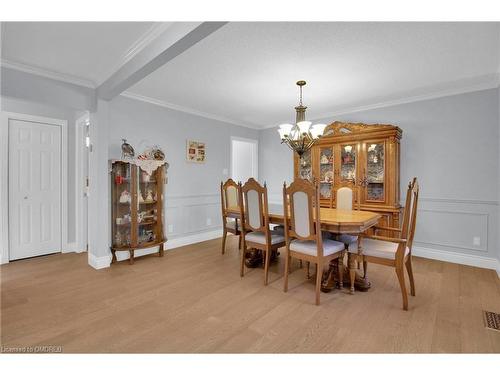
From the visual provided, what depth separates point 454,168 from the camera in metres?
3.30

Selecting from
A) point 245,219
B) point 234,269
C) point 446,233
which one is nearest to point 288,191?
point 245,219

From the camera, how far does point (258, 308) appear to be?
213cm

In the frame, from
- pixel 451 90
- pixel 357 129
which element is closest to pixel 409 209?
pixel 357 129

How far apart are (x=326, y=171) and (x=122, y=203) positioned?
3.10 m

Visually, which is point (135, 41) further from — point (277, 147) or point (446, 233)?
point (446, 233)

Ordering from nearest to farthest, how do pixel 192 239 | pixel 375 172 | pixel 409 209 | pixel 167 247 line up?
1. pixel 409 209
2. pixel 375 172
3. pixel 167 247
4. pixel 192 239

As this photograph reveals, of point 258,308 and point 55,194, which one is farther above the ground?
point 55,194

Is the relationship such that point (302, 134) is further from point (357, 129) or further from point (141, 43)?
point (141, 43)

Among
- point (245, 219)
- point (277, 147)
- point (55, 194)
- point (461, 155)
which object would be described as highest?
point (277, 147)

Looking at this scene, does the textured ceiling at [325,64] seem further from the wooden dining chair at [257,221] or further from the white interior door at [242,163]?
the white interior door at [242,163]

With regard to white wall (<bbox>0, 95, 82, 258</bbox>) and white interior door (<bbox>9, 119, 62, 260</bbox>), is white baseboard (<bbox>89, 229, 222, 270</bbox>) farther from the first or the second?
white interior door (<bbox>9, 119, 62, 260</bbox>)

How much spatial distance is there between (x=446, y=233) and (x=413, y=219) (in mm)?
1682
